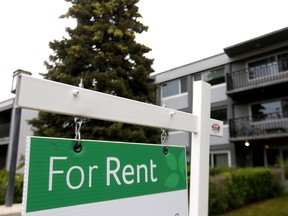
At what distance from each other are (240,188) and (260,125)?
520 centimetres

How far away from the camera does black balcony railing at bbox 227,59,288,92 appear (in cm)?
1238

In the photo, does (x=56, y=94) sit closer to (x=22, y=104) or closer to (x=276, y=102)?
(x=22, y=104)

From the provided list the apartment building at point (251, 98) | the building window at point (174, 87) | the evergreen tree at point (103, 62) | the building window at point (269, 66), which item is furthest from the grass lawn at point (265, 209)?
the building window at point (174, 87)

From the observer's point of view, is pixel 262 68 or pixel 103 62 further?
pixel 262 68

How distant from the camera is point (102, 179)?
0.92 m

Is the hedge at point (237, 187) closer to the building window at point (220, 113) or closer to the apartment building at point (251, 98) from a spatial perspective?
the apartment building at point (251, 98)

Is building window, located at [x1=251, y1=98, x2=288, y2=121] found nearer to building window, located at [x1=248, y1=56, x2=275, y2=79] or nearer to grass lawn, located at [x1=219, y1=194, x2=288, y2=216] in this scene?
building window, located at [x1=248, y1=56, x2=275, y2=79]

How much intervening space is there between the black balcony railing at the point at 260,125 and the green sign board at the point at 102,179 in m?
12.0

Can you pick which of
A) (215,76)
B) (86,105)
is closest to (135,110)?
(86,105)

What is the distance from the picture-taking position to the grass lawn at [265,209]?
718 centimetres

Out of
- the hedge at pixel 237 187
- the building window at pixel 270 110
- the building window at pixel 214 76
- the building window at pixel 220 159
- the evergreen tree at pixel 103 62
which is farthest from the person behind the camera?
the building window at pixel 214 76

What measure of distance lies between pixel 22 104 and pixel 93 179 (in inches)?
13.4

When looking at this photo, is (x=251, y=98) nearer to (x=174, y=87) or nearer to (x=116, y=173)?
(x=174, y=87)

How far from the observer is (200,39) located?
10.3 metres
